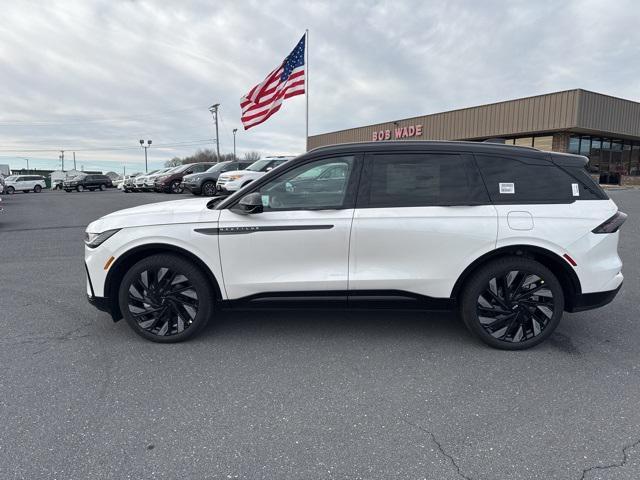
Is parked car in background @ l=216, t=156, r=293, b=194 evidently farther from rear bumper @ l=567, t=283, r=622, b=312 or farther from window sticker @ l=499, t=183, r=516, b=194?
rear bumper @ l=567, t=283, r=622, b=312

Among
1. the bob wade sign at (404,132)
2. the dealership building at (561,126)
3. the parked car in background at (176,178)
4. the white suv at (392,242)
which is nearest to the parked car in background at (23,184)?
the parked car in background at (176,178)

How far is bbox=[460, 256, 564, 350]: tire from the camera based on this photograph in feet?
11.2

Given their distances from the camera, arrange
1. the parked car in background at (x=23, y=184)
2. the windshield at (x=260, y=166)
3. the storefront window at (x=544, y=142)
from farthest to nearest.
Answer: the parked car in background at (x=23, y=184) → the storefront window at (x=544, y=142) → the windshield at (x=260, y=166)

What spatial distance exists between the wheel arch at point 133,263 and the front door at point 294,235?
6.6 inches

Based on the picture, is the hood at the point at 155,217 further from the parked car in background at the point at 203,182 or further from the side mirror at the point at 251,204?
the parked car in background at the point at 203,182

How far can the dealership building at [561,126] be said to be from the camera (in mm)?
22656

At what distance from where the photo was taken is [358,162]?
353cm

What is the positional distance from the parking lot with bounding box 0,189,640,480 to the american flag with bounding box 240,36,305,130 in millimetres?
14710

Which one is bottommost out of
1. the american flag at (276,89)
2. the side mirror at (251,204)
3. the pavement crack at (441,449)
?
the pavement crack at (441,449)

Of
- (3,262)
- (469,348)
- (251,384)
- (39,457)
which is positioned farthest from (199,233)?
(3,262)

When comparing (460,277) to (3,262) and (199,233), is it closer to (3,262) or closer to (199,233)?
(199,233)

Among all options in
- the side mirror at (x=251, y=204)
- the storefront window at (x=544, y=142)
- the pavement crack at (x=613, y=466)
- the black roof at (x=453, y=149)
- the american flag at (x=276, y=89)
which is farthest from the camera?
the storefront window at (x=544, y=142)

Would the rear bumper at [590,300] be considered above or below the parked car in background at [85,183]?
below

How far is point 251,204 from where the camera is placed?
130 inches
